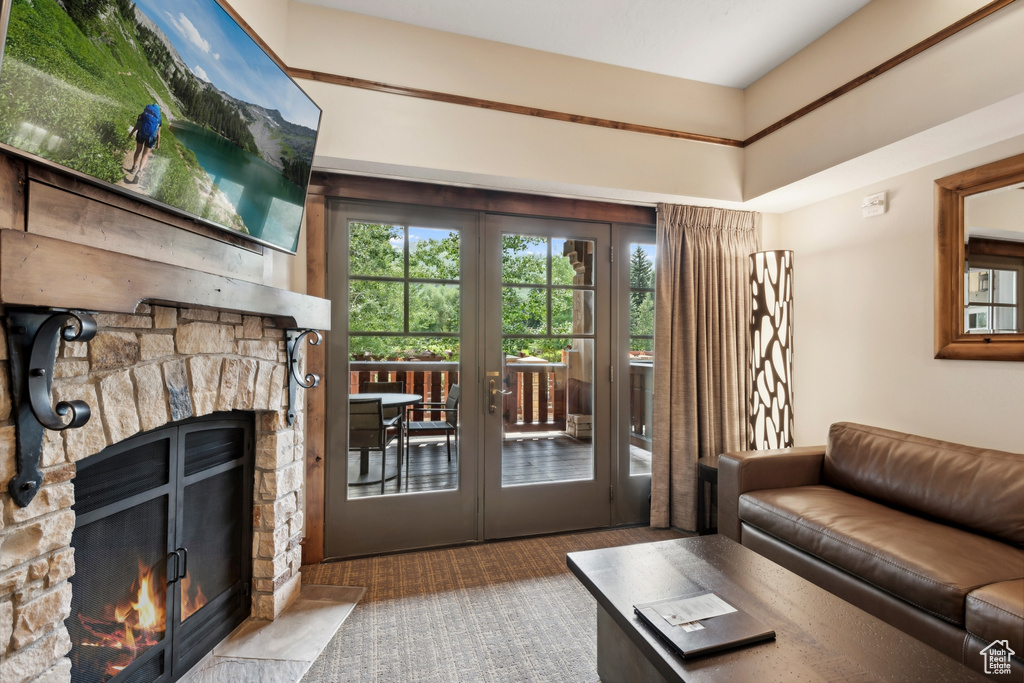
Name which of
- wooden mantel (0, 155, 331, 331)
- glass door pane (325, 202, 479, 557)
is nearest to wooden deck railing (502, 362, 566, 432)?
glass door pane (325, 202, 479, 557)

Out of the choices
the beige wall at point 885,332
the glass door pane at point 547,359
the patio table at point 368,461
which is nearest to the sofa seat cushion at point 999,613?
the beige wall at point 885,332

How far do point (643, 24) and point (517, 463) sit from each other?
2621 mm

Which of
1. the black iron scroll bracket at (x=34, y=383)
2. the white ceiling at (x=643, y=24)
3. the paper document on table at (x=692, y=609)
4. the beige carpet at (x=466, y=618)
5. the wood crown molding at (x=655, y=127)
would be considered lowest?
the beige carpet at (x=466, y=618)

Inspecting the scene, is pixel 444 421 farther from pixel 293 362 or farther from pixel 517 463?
pixel 293 362

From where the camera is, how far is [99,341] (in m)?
1.28

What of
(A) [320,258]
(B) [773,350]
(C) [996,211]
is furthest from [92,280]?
(C) [996,211]

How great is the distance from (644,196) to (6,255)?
2.90 m

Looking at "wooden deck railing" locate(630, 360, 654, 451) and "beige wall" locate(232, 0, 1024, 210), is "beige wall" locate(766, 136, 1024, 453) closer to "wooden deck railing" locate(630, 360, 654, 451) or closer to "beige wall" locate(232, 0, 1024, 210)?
"beige wall" locate(232, 0, 1024, 210)

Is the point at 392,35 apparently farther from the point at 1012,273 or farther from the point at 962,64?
the point at 1012,273

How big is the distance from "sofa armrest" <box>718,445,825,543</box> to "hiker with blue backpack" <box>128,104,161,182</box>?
2800 millimetres

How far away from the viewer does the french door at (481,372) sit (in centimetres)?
279

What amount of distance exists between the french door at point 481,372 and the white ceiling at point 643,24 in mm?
983

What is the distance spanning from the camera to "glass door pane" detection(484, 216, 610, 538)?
3.02 m

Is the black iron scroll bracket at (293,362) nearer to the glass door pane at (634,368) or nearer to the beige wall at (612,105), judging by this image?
the beige wall at (612,105)
